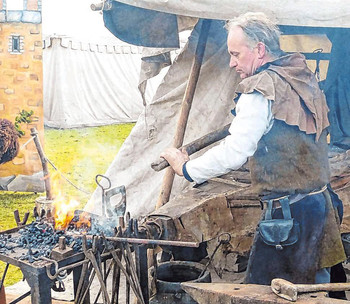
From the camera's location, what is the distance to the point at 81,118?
14.2 meters

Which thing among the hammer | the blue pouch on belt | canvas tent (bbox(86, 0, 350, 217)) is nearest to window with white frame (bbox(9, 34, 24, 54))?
canvas tent (bbox(86, 0, 350, 217))

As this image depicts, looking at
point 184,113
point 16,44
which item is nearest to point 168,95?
point 184,113

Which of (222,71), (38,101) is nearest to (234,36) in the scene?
(222,71)

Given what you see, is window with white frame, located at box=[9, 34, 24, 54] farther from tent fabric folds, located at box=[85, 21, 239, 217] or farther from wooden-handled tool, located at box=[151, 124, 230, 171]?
wooden-handled tool, located at box=[151, 124, 230, 171]

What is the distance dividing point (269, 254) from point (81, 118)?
39.2 ft

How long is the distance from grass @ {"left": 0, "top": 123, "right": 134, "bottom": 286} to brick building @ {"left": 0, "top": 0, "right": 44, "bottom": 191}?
376mm

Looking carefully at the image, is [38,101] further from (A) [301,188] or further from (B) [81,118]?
(B) [81,118]

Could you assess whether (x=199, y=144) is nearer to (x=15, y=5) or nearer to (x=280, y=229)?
(x=280, y=229)

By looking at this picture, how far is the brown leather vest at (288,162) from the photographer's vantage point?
2.52 m

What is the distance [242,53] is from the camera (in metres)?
2.57

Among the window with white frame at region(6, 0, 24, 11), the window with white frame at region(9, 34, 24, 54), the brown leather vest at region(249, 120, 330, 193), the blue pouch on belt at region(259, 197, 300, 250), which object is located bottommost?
the blue pouch on belt at region(259, 197, 300, 250)

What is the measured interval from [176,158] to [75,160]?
7.04 metres

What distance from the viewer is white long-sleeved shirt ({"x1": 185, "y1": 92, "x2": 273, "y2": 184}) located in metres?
2.42

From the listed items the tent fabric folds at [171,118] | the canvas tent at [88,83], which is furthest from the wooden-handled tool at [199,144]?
the canvas tent at [88,83]
